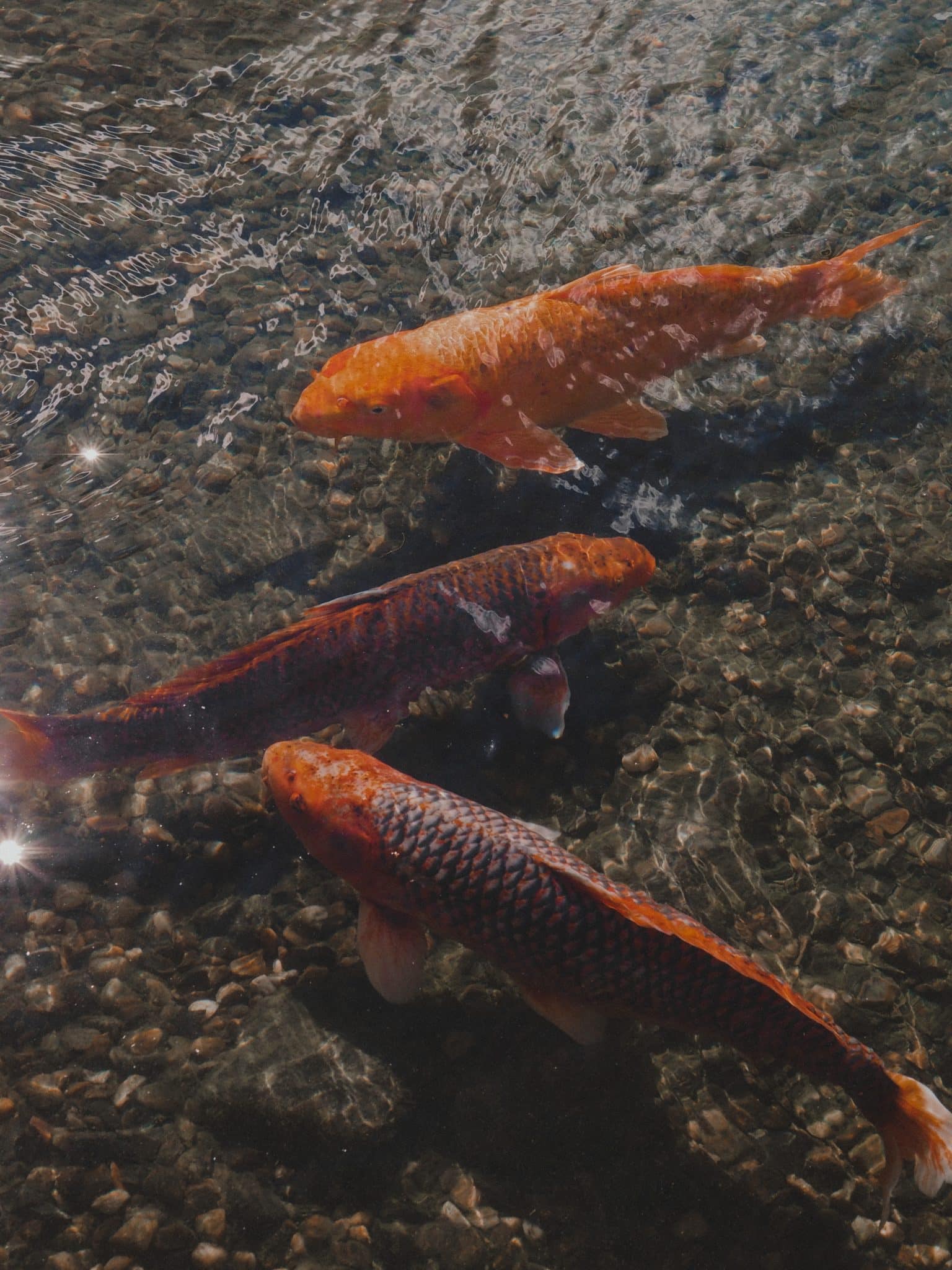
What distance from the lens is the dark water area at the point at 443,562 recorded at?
12.6 ft

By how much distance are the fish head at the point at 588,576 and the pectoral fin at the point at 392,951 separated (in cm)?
175

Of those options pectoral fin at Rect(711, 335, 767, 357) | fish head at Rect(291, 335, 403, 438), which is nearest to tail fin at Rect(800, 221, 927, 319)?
pectoral fin at Rect(711, 335, 767, 357)

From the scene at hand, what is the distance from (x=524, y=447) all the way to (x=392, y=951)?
300 cm

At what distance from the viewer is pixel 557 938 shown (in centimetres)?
366

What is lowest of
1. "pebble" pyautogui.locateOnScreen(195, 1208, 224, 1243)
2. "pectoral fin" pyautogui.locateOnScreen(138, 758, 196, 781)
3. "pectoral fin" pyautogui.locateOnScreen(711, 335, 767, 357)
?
"pebble" pyautogui.locateOnScreen(195, 1208, 224, 1243)

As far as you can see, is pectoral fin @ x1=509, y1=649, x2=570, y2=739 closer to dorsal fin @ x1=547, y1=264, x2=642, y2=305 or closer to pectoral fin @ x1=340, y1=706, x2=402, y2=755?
pectoral fin @ x1=340, y1=706, x2=402, y2=755

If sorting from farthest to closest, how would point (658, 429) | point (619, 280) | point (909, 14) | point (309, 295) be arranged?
point (909, 14) → point (309, 295) → point (658, 429) → point (619, 280)

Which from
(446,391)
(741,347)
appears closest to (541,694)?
(446,391)

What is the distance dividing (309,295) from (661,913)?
5.07 m

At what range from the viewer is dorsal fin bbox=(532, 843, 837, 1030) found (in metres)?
3.55

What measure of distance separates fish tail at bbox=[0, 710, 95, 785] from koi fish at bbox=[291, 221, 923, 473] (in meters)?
2.19

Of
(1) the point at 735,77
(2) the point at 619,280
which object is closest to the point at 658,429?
(2) the point at 619,280

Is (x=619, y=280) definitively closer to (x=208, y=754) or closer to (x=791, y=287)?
(x=791, y=287)

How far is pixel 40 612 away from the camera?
5.37 metres
